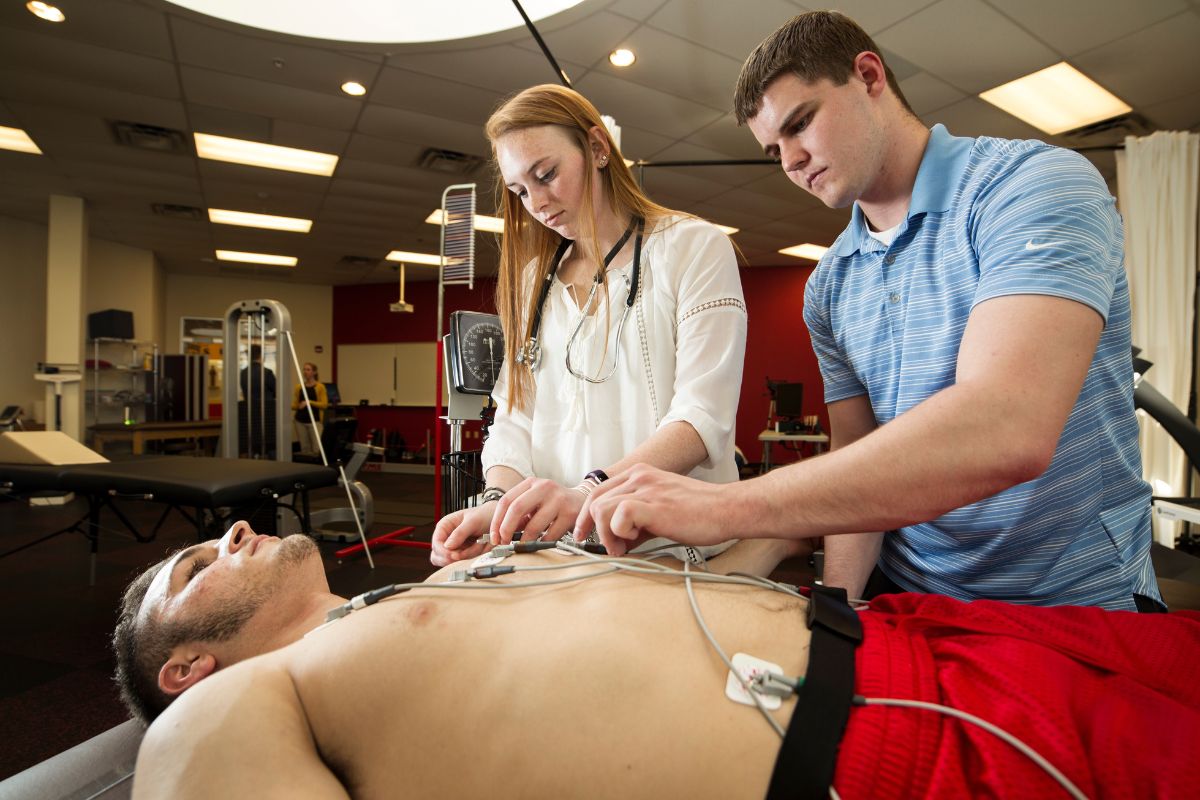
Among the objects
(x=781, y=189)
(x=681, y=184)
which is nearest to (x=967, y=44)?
(x=781, y=189)

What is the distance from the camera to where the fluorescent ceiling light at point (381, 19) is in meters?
3.81

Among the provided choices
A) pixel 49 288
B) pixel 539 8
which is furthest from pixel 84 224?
pixel 539 8

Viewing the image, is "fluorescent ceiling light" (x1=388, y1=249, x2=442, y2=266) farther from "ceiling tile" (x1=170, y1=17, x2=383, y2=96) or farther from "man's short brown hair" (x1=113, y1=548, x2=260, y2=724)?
"man's short brown hair" (x1=113, y1=548, x2=260, y2=724)

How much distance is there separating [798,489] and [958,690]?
0.26m

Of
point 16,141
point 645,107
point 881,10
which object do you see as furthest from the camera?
point 16,141

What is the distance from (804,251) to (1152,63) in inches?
207

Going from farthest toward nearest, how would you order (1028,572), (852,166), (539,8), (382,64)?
(382,64), (539,8), (852,166), (1028,572)

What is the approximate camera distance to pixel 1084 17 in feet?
11.8

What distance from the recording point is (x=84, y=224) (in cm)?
713

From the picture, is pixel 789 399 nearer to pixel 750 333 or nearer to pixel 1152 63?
pixel 750 333

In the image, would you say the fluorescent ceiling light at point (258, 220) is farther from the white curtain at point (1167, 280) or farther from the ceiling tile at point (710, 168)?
the white curtain at point (1167, 280)

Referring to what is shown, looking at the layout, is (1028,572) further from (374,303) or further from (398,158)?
(374,303)

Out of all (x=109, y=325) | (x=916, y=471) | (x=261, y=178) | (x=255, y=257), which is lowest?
(x=916, y=471)

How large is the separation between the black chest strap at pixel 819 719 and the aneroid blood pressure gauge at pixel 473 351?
6.49 feet
